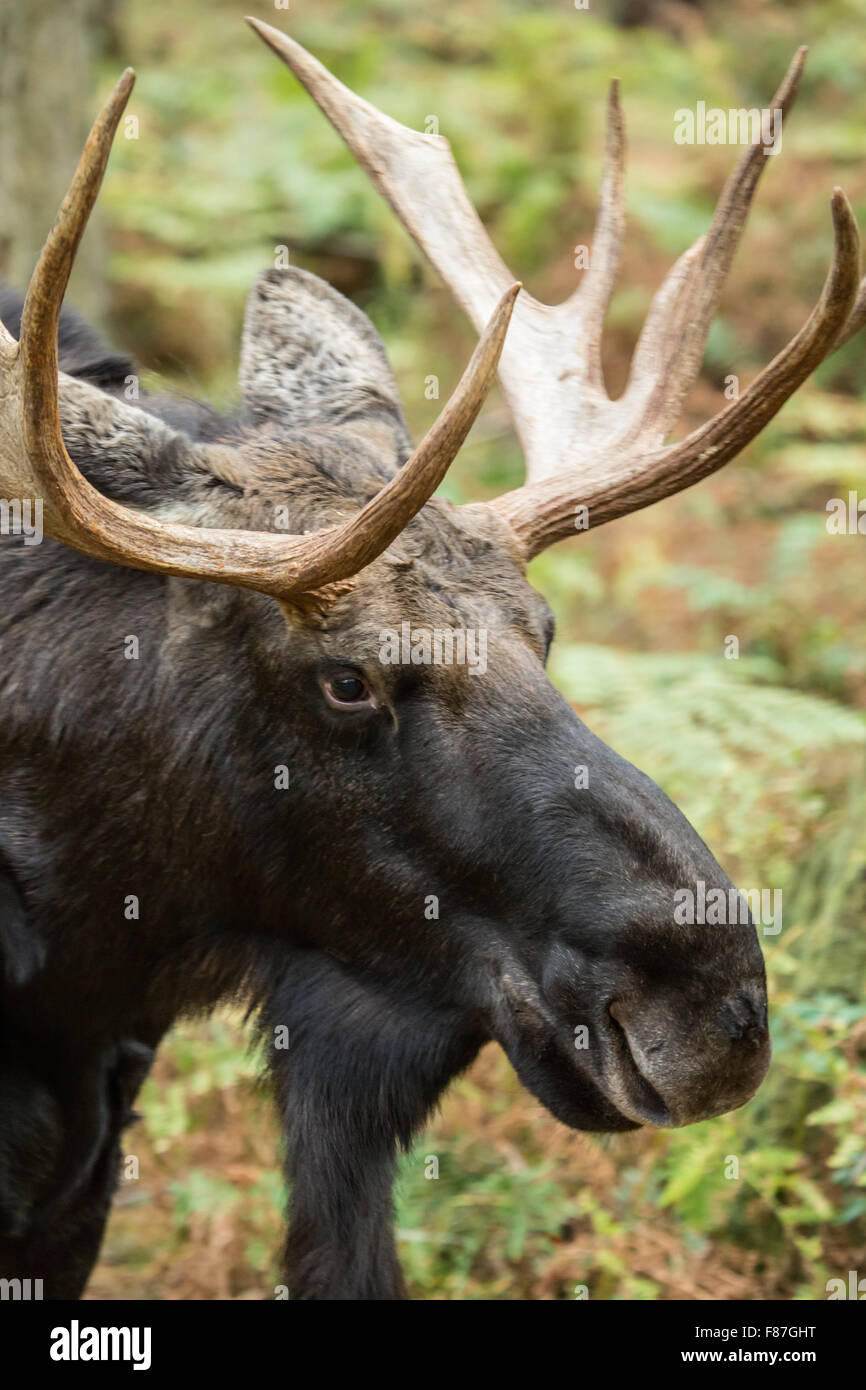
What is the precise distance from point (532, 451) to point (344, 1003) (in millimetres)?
1800

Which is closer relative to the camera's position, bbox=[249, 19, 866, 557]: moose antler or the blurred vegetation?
bbox=[249, 19, 866, 557]: moose antler

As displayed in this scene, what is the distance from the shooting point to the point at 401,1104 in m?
4.03

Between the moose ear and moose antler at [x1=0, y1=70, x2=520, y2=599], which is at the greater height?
the moose ear

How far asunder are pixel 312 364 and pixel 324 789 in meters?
1.50

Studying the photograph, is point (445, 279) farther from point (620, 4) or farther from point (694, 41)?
point (620, 4)

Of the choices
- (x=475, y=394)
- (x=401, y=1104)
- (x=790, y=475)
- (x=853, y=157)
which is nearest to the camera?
(x=475, y=394)

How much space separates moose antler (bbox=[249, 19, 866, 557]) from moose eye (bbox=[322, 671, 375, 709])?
2.65 feet

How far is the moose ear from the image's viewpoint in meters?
4.59

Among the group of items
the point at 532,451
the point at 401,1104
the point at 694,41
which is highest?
the point at 694,41

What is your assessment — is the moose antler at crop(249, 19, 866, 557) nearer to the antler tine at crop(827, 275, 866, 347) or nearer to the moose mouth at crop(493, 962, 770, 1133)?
the antler tine at crop(827, 275, 866, 347)

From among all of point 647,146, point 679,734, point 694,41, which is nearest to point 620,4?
point 694,41

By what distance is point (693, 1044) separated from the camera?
11.3ft

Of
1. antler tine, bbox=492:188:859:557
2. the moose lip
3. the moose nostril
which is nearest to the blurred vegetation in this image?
the moose lip

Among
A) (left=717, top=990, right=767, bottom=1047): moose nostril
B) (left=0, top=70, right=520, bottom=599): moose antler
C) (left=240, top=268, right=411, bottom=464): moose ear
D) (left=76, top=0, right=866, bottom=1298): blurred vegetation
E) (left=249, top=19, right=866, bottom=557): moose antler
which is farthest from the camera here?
(left=76, top=0, right=866, bottom=1298): blurred vegetation
